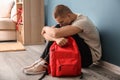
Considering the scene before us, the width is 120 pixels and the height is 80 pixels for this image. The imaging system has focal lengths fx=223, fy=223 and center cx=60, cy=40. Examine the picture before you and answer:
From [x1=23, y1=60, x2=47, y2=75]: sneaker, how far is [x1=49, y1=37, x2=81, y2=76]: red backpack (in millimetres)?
171

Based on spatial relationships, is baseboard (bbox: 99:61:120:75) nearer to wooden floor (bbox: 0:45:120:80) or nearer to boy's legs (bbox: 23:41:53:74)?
wooden floor (bbox: 0:45:120:80)

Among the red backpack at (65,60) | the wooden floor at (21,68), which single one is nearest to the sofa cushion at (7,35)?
the wooden floor at (21,68)

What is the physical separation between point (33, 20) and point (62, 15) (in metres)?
1.71

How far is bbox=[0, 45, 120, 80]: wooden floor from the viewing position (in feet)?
6.98

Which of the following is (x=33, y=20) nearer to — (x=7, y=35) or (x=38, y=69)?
(x=7, y=35)

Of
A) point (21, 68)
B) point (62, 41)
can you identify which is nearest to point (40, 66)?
point (21, 68)

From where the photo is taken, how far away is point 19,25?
4004 mm

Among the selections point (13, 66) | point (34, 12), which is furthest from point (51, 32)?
point (34, 12)

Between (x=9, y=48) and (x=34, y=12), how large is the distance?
816mm

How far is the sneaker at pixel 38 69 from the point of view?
2240 millimetres

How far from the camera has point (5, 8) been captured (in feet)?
14.7

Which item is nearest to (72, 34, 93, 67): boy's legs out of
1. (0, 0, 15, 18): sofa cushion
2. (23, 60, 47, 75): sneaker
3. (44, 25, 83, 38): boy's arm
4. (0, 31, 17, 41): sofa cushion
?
Result: (44, 25, 83, 38): boy's arm

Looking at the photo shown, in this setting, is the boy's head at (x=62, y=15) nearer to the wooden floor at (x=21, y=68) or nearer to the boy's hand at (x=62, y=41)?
the boy's hand at (x=62, y=41)

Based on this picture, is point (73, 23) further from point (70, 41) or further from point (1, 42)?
point (1, 42)
